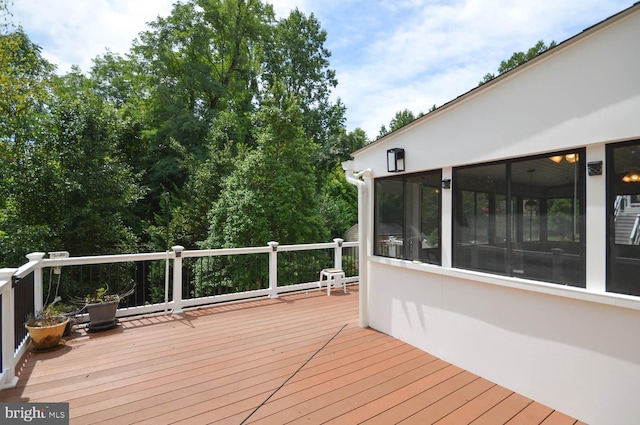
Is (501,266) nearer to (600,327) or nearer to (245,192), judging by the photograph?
(600,327)

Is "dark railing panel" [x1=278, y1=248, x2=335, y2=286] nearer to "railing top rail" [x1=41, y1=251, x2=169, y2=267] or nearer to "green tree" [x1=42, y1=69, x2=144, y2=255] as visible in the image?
"railing top rail" [x1=41, y1=251, x2=169, y2=267]

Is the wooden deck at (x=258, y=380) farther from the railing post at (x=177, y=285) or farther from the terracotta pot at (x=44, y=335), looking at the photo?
the railing post at (x=177, y=285)

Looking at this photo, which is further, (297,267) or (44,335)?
(297,267)

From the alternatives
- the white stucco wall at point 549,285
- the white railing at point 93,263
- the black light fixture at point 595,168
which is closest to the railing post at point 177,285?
the white railing at point 93,263

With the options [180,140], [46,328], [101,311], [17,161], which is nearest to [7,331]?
[46,328]

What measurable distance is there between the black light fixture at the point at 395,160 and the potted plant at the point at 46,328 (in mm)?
4297

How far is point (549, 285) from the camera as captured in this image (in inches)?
96.2

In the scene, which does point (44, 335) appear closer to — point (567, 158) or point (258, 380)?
point (258, 380)

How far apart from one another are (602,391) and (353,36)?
1027 centimetres

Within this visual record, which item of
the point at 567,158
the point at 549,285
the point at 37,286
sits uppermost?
the point at 567,158

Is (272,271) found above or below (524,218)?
below

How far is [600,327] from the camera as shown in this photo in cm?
220

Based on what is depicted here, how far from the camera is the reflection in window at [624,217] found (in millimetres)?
2051

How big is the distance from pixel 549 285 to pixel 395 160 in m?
2.03
